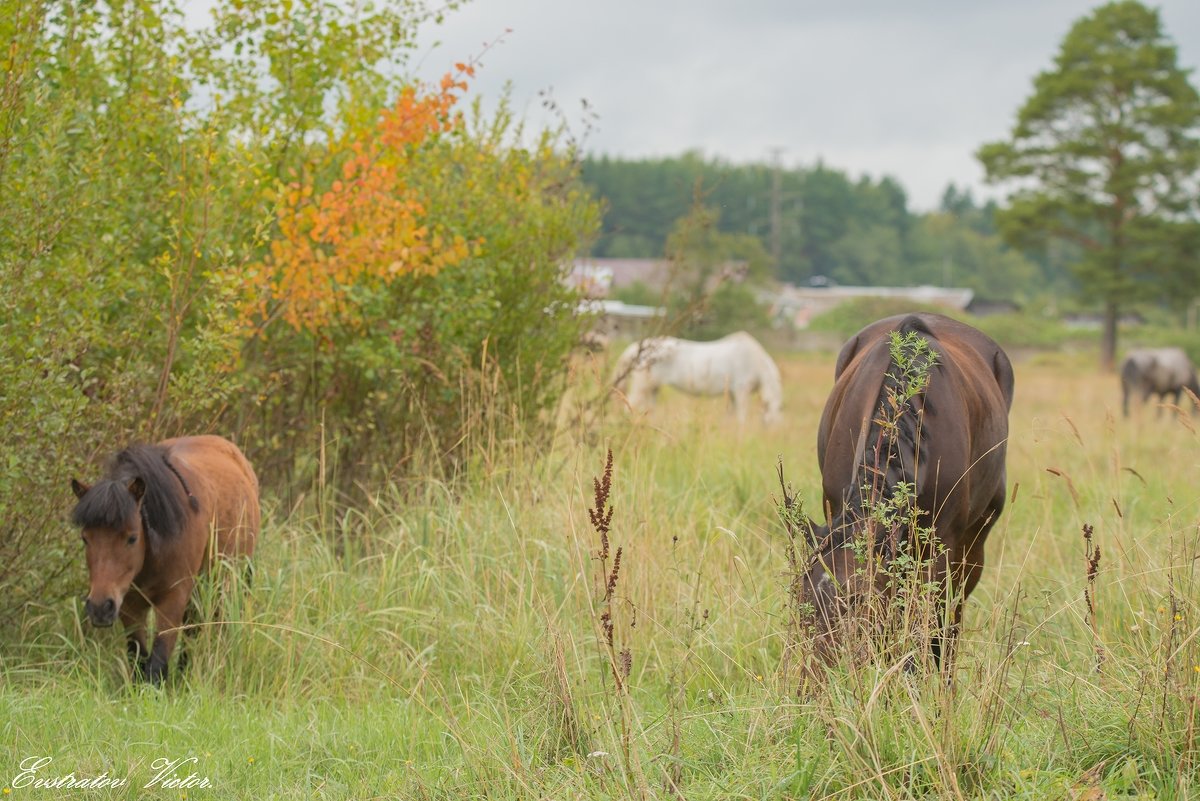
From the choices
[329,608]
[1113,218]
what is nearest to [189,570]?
[329,608]

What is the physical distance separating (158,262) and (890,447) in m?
4.23

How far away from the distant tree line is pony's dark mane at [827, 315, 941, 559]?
60572 millimetres

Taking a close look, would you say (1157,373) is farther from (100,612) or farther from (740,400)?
(100,612)

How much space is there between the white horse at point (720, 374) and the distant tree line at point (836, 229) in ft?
156

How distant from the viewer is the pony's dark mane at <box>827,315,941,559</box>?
13.0 feet

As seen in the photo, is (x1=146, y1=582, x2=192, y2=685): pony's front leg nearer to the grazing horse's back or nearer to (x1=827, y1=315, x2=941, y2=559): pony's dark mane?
the grazing horse's back

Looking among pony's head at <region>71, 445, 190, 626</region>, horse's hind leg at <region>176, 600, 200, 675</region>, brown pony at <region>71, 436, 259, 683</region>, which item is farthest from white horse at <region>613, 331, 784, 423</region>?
pony's head at <region>71, 445, 190, 626</region>

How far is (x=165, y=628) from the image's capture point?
550cm

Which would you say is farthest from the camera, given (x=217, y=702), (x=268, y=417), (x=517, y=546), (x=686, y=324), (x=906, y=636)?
(x=686, y=324)

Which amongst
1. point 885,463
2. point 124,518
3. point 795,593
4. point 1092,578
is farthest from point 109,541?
point 1092,578

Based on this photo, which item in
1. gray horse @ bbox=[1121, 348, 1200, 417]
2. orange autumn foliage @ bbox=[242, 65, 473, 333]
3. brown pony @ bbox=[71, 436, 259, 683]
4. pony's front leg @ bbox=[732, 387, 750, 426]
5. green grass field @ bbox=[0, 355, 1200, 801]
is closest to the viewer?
green grass field @ bbox=[0, 355, 1200, 801]

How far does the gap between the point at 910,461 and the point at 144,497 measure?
325 cm

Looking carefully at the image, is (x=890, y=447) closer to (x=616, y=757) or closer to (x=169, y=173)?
(x=616, y=757)

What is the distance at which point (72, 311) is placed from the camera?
5.89 metres
